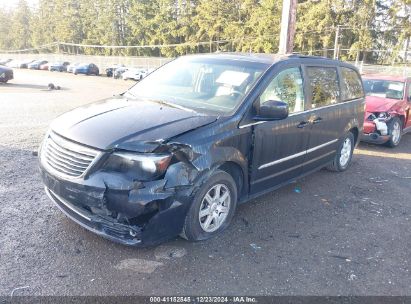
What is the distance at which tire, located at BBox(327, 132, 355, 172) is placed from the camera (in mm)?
5971

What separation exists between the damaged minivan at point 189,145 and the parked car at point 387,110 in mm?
3169

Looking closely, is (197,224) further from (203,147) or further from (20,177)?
(20,177)

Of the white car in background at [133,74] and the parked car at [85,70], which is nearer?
the white car in background at [133,74]

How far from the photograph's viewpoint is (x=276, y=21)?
136ft

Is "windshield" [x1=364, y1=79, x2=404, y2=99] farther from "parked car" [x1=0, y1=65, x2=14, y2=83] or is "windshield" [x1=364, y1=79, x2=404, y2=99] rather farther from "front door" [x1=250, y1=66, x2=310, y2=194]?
A: "parked car" [x1=0, y1=65, x2=14, y2=83]

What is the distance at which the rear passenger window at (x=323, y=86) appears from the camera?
480 centimetres

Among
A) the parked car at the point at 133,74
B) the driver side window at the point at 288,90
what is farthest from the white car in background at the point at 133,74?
the driver side window at the point at 288,90

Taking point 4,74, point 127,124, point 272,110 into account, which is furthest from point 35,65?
point 272,110

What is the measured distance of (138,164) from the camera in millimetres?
3072

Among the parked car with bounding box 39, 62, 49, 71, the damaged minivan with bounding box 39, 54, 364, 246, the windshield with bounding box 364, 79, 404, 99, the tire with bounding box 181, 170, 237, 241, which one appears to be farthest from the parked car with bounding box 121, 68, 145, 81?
the tire with bounding box 181, 170, 237, 241

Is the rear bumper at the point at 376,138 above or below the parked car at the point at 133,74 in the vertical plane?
above

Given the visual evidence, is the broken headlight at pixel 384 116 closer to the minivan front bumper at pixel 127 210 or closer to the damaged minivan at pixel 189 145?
the damaged minivan at pixel 189 145

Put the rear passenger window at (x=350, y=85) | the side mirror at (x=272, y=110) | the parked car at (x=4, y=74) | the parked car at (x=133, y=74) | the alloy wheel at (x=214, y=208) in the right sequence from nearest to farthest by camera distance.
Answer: the alloy wheel at (x=214, y=208)
the side mirror at (x=272, y=110)
the rear passenger window at (x=350, y=85)
the parked car at (x=4, y=74)
the parked car at (x=133, y=74)

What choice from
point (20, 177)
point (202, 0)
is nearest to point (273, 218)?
point (20, 177)
